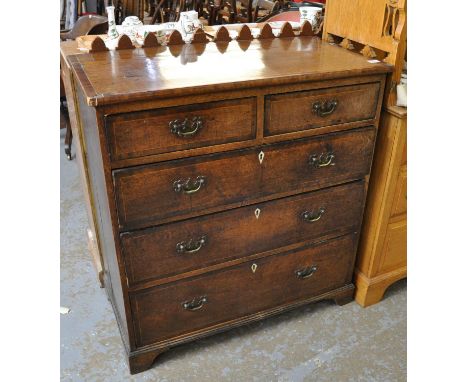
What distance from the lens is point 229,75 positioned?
4.19 ft

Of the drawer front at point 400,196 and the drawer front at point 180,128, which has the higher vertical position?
the drawer front at point 180,128

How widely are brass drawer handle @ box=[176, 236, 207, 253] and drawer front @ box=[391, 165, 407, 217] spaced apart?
0.76 metres

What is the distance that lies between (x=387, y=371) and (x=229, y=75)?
1182 millimetres

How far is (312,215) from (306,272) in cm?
27

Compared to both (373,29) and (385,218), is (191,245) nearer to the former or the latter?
(385,218)

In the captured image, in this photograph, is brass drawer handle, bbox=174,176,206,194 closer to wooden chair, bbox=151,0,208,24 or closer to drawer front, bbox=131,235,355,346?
drawer front, bbox=131,235,355,346

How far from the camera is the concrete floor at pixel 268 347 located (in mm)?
1586

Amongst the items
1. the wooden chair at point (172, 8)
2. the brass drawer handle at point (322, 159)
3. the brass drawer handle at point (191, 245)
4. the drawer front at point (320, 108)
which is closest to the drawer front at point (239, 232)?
the brass drawer handle at point (191, 245)

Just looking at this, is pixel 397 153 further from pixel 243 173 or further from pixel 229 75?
pixel 229 75

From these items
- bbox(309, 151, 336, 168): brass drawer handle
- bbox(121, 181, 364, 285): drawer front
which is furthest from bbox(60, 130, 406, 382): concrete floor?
bbox(309, 151, 336, 168): brass drawer handle

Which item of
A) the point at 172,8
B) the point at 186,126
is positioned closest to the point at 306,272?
the point at 186,126

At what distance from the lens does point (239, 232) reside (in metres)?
1.49

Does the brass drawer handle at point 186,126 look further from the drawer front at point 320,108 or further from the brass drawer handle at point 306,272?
the brass drawer handle at point 306,272

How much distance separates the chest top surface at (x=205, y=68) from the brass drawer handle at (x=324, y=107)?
84mm
